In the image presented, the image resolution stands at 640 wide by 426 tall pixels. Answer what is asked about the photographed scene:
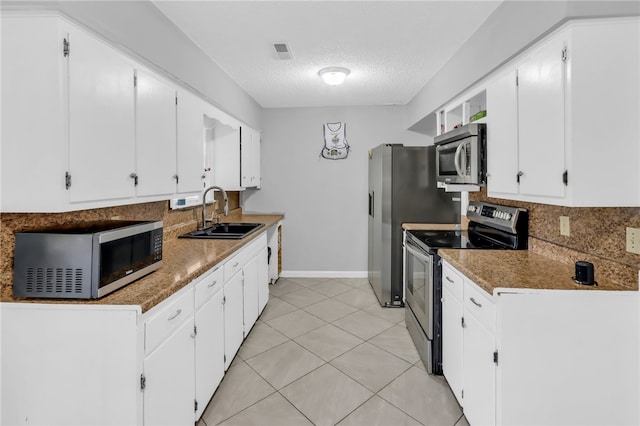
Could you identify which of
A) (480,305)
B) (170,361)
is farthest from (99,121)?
(480,305)

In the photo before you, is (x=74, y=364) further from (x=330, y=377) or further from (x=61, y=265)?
(x=330, y=377)

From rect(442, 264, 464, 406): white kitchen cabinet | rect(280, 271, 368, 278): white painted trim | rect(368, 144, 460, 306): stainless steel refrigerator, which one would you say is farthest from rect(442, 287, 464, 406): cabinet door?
rect(280, 271, 368, 278): white painted trim

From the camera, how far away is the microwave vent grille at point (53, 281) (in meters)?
1.38

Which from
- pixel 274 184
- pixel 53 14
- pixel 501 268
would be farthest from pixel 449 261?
pixel 274 184

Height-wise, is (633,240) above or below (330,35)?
below

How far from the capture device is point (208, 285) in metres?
2.07

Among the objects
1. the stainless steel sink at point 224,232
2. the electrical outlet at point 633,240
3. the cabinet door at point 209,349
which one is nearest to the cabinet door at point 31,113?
the cabinet door at point 209,349

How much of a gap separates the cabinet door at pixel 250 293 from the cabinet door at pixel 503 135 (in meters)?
2.01

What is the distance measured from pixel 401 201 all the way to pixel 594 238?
206 centimetres

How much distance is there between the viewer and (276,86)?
3.90m

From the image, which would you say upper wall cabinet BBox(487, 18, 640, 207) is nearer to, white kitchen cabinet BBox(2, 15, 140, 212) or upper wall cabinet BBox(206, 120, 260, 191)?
white kitchen cabinet BBox(2, 15, 140, 212)

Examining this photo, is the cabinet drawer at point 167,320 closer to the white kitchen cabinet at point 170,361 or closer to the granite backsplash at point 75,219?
the white kitchen cabinet at point 170,361

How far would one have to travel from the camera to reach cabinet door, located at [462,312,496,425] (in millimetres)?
1624

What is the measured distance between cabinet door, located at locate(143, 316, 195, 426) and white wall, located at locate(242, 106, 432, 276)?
327 centimetres
